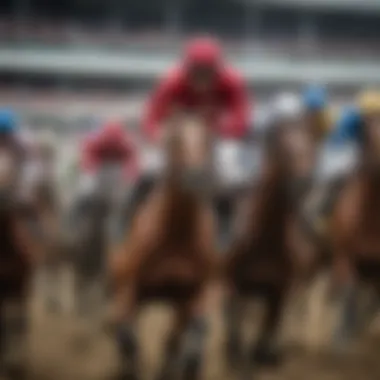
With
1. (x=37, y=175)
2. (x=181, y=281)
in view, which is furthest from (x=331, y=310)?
(x=37, y=175)

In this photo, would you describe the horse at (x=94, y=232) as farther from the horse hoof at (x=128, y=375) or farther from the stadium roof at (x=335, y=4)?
the stadium roof at (x=335, y=4)

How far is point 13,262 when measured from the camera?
0.89m

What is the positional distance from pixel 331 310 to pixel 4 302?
33 centimetres

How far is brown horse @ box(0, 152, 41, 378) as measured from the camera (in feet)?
2.85

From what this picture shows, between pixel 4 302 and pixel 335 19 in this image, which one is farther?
pixel 335 19

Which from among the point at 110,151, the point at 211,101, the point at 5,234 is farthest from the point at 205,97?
the point at 5,234

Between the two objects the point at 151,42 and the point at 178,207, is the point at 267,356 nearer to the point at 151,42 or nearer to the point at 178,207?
the point at 178,207

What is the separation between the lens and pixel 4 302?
90 centimetres

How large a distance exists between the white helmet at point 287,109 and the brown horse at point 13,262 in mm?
246

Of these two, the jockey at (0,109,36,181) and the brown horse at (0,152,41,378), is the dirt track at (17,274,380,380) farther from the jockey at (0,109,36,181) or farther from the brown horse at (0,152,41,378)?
the jockey at (0,109,36,181)

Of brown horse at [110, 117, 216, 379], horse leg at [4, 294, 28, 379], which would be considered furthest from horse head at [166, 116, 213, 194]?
horse leg at [4, 294, 28, 379]

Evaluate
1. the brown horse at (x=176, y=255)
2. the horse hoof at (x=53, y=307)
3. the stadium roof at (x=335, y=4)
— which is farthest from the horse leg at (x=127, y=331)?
the stadium roof at (x=335, y=4)

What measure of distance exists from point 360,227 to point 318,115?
12 cm

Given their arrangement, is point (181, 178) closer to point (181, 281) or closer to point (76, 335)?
point (181, 281)
